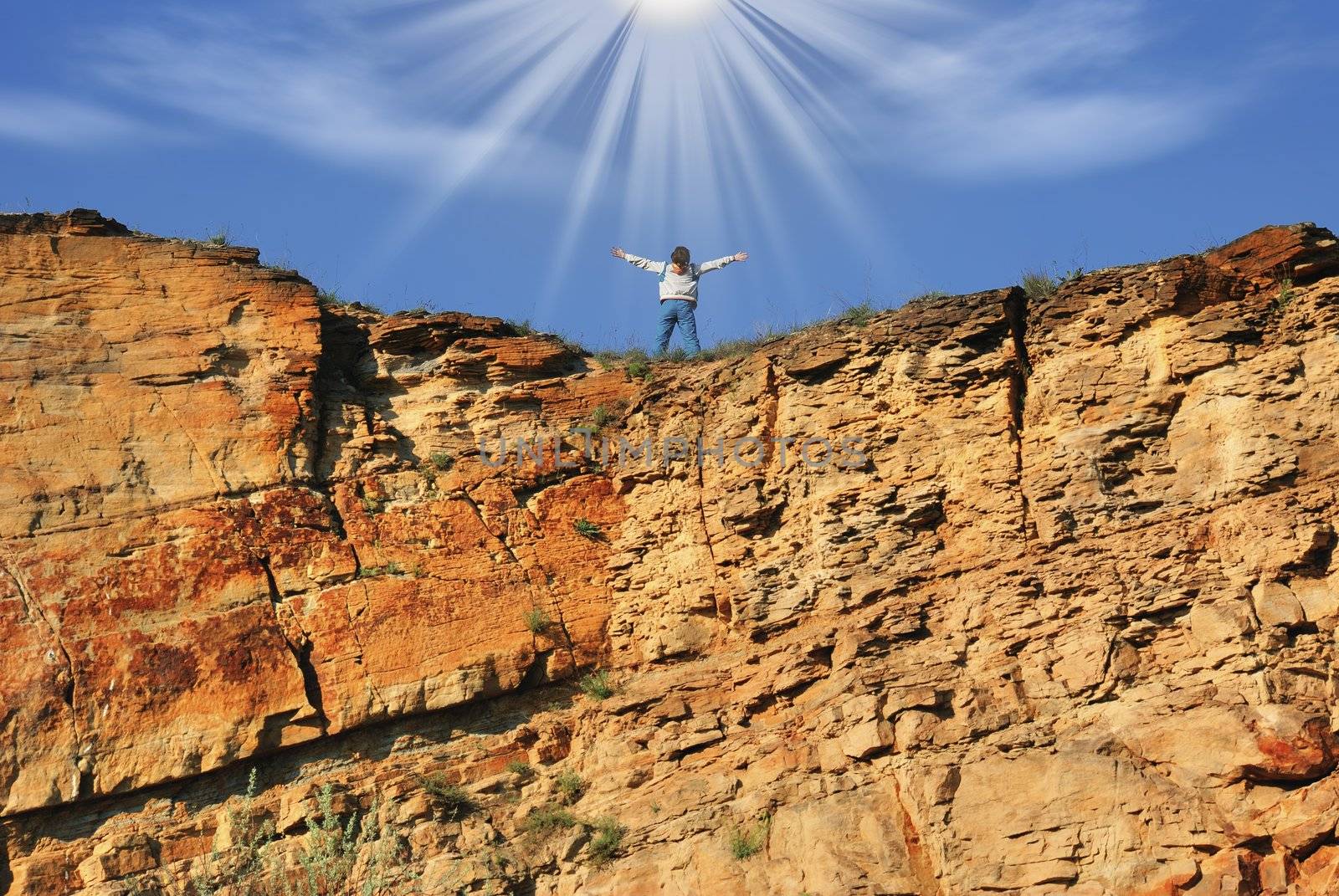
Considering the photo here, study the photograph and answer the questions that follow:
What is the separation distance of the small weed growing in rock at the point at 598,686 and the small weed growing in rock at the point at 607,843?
67.4 inches

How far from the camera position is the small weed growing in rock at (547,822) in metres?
14.0

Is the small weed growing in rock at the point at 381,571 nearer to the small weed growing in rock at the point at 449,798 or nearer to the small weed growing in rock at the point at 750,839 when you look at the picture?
the small weed growing in rock at the point at 449,798

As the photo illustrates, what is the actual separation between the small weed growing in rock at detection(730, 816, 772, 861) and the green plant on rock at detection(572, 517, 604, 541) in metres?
4.02

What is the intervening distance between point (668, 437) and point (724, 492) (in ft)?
3.55

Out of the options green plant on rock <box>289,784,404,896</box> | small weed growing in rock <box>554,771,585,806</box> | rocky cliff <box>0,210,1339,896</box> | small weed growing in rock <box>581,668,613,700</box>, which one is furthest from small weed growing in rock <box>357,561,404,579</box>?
small weed growing in rock <box>554,771,585,806</box>

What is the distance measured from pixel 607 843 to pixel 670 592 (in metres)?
2.95

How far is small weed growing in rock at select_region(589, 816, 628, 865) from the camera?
44.5 feet

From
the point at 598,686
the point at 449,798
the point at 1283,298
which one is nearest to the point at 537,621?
the point at 598,686

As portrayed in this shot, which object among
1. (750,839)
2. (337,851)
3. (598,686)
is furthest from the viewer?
(598,686)

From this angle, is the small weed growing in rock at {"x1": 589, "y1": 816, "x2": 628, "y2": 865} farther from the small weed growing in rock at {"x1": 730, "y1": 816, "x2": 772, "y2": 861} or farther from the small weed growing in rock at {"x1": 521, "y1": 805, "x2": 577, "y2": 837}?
the small weed growing in rock at {"x1": 730, "y1": 816, "x2": 772, "y2": 861}

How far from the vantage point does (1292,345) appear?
1406 cm

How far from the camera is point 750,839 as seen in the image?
13156 millimetres

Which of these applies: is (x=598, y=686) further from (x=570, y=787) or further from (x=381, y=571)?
(x=381, y=571)

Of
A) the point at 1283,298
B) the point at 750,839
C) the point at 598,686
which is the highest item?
the point at 1283,298
